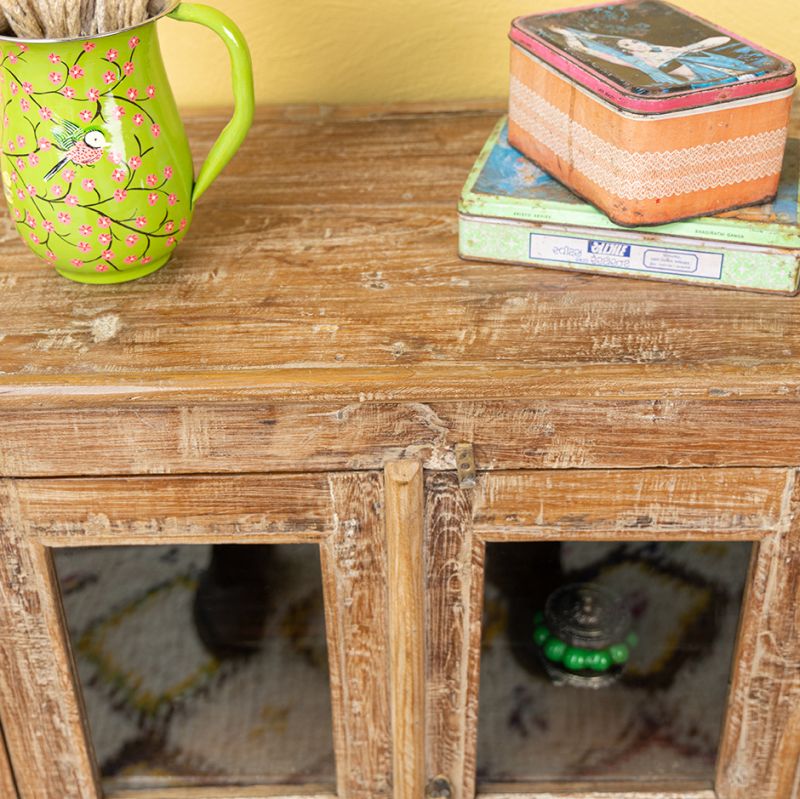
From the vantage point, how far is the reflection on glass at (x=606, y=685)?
846 millimetres

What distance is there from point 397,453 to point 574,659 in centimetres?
32

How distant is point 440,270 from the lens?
76 cm

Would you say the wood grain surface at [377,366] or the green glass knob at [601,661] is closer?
the wood grain surface at [377,366]

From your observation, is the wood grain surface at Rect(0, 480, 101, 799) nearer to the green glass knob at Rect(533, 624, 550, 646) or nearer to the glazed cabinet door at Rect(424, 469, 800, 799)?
the glazed cabinet door at Rect(424, 469, 800, 799)

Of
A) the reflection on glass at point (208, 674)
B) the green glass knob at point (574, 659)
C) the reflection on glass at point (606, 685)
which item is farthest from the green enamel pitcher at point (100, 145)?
the green glass knob at point (574, 659)

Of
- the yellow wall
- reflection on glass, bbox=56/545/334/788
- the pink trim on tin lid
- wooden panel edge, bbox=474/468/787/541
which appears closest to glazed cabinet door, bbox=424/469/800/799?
wooden panel edge, bbox=474/468/787/541

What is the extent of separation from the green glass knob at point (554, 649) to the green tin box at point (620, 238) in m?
0.34

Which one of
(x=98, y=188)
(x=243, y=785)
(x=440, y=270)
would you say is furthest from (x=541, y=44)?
(x=243, y=785)

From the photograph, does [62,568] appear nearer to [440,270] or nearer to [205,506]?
[205,506]

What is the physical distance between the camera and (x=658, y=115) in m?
0.68

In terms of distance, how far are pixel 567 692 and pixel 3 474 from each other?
50 centimetres

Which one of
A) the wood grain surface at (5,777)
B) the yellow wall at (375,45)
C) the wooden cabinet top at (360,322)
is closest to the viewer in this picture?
the wooden cabinet top at (360,322)

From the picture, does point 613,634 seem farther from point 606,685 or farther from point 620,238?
point 620,238

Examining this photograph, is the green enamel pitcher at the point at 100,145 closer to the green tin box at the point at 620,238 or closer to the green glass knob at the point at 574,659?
the green tin box at the point at 620,238
